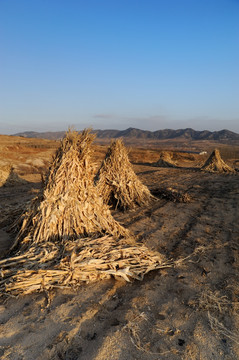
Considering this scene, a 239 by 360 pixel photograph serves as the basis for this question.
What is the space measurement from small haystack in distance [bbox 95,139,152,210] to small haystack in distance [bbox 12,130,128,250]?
206 centimetres

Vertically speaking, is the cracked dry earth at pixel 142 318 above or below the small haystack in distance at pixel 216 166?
above

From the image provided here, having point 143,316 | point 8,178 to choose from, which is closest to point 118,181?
point 143,316

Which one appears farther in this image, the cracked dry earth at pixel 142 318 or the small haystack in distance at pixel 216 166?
the small haystack in distance at pixel 216 166

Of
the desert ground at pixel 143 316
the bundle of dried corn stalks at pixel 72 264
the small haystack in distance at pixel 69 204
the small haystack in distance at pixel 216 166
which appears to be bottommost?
the small haystack in distance at pixel 216 166

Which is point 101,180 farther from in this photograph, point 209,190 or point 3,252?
point 209,190

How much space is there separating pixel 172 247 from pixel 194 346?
200cm

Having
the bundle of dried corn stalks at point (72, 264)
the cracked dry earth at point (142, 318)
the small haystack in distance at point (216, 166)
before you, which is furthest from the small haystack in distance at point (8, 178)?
the small haystack in distance at point (216, 166)

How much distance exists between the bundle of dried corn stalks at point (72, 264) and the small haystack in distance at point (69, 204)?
27 cm

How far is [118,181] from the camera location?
6.04m

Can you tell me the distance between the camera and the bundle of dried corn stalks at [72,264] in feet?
8.27

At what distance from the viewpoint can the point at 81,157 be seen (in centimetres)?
385

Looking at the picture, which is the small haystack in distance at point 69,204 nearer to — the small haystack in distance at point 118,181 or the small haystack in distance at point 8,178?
the small haystack in distance at point 118,181

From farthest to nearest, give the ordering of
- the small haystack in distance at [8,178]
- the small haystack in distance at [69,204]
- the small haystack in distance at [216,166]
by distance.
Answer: the small haystack in distance at [216,166] → the small haystack in distance at [8,178] → the small haystack in distance at [69,204]

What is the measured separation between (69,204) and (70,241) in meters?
0.57
